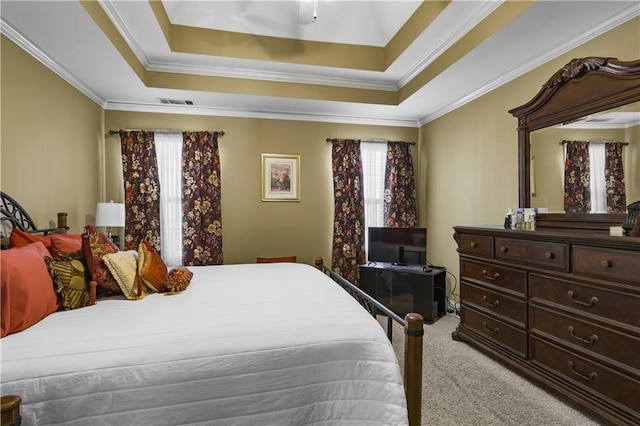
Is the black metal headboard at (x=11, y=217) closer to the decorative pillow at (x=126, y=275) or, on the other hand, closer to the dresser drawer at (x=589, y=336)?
the decorative pillow at (x=126, y=275)

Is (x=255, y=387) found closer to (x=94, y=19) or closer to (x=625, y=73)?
(x=94, y=19)

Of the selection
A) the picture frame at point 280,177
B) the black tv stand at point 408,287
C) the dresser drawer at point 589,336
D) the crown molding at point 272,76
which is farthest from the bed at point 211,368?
the picture frame at point 280,177

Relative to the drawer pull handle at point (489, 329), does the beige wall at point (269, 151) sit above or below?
above

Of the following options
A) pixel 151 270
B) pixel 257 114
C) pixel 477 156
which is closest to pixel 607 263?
pixel 477 156

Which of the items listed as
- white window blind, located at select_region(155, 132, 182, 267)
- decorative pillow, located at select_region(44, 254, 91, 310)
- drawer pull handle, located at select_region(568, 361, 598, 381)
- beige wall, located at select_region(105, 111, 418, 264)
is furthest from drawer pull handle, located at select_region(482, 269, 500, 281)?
white window blind, located at select_region(155, 132, 182, 267)

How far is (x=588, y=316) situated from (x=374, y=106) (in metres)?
3.10

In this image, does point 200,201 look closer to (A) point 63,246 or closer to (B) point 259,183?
(B) point 259,183

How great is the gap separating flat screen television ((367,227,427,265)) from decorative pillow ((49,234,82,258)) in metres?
3.22

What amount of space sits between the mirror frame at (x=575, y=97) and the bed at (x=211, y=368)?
6.72ft

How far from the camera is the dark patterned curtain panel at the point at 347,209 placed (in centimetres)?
464

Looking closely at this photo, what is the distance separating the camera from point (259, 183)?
4.50 metres

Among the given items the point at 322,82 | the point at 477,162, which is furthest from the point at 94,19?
the point at 477,162

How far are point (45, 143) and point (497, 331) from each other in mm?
4046

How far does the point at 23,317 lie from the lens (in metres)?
1.43
